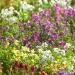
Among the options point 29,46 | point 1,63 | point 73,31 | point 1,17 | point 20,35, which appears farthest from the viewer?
point 73,31

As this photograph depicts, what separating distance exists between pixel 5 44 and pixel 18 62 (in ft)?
2.89

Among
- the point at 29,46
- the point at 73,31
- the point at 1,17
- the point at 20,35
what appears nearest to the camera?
the point at 29,46

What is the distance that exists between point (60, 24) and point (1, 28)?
1979 mm

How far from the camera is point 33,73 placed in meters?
8.04

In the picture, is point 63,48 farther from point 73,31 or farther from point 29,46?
point 73,31

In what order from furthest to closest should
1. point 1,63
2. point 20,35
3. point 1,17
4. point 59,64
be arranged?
point 1,17 < point 20,35 < point 59,64 < point 1,63

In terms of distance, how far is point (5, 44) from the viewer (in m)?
8.93

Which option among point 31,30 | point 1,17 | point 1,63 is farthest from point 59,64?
point 1,17

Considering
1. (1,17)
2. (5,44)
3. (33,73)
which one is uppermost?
(1,17)

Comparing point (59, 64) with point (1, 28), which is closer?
point (59, 64)

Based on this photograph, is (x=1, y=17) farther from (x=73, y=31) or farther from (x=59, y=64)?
(x=59, y=64)

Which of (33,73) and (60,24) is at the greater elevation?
(60,24)

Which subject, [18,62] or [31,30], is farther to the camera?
[31,30]

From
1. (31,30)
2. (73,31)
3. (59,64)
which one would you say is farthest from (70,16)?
(59,64)
